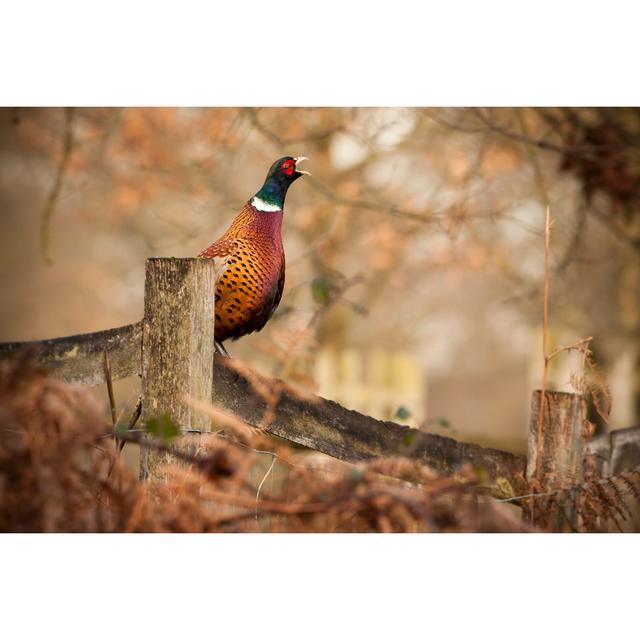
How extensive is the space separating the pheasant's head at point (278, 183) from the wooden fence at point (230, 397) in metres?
0.62

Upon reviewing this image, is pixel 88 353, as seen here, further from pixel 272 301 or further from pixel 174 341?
pixel 272 301

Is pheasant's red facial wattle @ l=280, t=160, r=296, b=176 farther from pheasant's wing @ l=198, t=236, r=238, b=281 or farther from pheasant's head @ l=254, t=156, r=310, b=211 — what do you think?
pheasant's wing @ l=198, t=236, r=238, b=281

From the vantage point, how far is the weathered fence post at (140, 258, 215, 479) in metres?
1.65

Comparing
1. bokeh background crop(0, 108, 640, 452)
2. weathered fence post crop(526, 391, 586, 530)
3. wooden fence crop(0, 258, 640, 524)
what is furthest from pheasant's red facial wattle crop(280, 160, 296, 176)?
weathered fence post crop(526, 391, 586, 530)

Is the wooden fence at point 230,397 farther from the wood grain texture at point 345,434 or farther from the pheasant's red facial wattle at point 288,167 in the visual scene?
the pheasant's red facial wattle at point 288,167

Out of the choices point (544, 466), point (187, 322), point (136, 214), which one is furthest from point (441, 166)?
point (187, 322)

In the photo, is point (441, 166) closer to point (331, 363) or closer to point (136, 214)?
point (331, 363)

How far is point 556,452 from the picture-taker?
200 centimetres

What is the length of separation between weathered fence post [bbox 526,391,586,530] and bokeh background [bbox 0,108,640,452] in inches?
40.0

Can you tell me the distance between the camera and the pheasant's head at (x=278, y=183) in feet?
7.40

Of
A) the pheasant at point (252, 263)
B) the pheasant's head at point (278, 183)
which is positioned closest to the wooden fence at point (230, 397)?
the pheasant at point (252, 263)

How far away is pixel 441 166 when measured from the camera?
217 inches

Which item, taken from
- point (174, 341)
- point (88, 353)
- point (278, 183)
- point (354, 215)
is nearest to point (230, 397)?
point (174, 341)

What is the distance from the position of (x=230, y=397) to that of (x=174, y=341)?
21 centimetres
